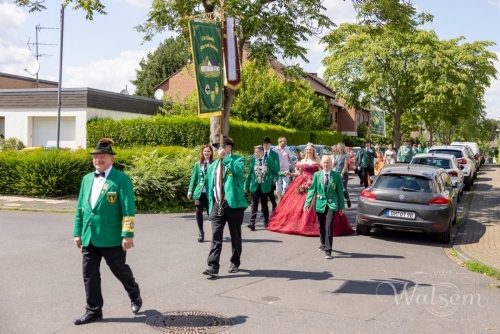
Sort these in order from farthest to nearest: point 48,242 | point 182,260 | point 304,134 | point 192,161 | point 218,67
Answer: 1. point 304,134
2. point 192,161
3. point 48,242
4. point 218,67
5. point 182,260

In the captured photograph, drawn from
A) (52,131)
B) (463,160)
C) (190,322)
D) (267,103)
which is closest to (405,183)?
(190,322)

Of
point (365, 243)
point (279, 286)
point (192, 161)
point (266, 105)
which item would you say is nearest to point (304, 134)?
point (266, 105)

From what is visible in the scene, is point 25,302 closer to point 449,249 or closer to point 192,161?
point 449,249

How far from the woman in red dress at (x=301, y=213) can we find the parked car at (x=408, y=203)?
47 cm

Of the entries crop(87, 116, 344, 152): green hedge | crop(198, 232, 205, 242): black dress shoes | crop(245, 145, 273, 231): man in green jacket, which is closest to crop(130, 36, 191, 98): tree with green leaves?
crop(87, 116, 344, 152): green hedge

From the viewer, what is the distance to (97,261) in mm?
5531

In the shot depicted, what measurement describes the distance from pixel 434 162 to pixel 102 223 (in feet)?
50.3

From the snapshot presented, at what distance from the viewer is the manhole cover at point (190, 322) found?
5.27m

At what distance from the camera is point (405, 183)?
10.7 meters

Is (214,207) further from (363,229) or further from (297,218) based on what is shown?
(363,229)

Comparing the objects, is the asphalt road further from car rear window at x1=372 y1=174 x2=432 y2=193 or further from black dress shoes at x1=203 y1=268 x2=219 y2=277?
car rear window at x1=372 y1=174 x2=432 y2=193

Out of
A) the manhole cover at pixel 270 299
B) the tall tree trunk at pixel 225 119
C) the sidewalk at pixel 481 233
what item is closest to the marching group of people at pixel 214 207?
the manhole cover at pixel 270 299

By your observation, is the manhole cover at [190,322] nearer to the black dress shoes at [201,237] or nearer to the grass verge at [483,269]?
the black dress shoes at [201,237]

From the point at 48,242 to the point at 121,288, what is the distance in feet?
12.1
